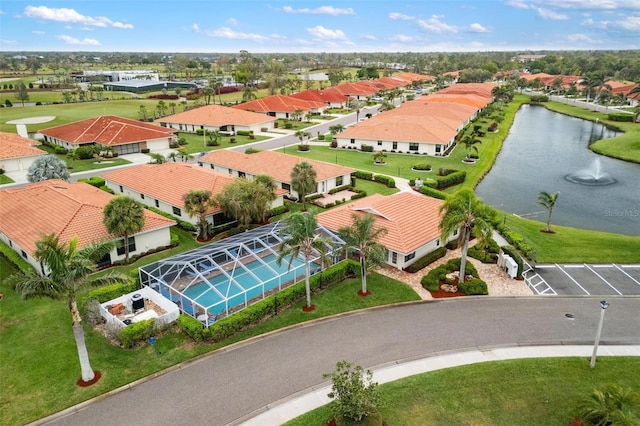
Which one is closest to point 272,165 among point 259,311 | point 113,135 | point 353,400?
point 259,311

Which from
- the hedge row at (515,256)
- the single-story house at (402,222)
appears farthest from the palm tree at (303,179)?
the hedge row at (515,256)

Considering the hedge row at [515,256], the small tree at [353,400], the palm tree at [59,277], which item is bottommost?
the hedge row at [515,256]

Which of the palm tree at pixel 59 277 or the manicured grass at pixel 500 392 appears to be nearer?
the palm tree at pixel 59 277

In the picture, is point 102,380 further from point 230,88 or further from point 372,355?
point 230,88

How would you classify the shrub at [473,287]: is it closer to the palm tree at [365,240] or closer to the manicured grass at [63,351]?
the manicured grass at [63,351]

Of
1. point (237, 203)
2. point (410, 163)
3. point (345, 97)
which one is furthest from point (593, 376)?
point (345, 97)

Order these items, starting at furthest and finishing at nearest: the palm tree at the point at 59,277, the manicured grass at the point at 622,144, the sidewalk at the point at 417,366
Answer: the manicured grass at the point at 622,144 → the sidewalk at the point at 417,366 → the palm tree at the point at 59,277

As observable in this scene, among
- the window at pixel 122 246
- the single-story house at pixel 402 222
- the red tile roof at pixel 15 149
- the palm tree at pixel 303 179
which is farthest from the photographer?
the red tile roof at pixel 15 149

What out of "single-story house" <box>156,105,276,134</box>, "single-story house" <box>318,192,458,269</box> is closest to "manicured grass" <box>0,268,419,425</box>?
"single-story house" <box>318,192,458,269</box>
